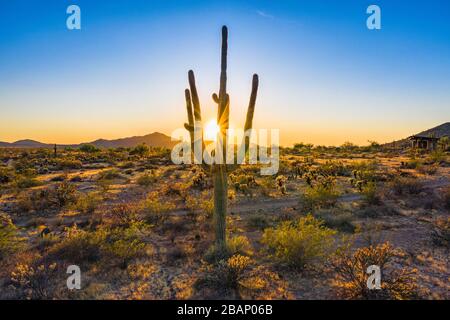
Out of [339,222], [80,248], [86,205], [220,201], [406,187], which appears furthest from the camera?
[406,187]

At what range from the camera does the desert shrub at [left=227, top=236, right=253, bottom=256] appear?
261 inches

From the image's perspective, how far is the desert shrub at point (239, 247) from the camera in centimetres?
663

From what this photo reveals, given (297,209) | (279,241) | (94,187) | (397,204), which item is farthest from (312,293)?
(94,187)

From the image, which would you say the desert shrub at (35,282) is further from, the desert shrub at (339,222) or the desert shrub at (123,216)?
the desert shrub at (339,222)

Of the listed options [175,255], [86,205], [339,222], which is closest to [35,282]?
[175,255]

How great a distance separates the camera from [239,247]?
6.89 m

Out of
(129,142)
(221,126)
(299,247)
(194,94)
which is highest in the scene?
(129,142)

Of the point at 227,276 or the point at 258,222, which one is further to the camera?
the point at 258,222

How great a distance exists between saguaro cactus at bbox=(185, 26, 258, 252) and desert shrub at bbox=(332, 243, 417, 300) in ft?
8.18

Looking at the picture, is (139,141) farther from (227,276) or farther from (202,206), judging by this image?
(227,276)

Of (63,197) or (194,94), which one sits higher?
(194,94)

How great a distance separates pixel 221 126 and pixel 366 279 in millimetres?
4309

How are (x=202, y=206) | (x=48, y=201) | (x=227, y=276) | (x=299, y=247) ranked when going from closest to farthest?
1. (x=227, y=276)
2. (x=299, y=247)
3. (x=202, y=206)
4. (x=48, y=201)

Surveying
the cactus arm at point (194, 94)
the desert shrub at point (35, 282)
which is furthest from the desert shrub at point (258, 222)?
the desert shrub at point (35, 282)
